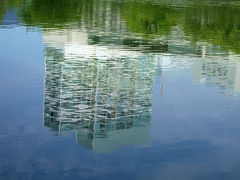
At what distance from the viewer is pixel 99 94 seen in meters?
13.8

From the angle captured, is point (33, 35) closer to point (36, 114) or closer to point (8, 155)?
point (36, 114)

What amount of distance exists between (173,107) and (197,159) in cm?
370

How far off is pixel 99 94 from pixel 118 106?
3.61 ft

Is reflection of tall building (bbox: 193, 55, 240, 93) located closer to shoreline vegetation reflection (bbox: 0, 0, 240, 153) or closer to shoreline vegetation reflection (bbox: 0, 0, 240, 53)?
shoreline vegetation reflection (bbox: 0, 0, 240, 153)

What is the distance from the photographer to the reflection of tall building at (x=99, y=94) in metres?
10.9

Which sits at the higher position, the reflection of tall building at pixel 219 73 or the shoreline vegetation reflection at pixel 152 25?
the shoreline vegetation reflection at pixel 152 25

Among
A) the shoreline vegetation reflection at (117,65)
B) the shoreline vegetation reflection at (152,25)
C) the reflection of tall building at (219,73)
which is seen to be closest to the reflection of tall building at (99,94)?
the shoreline vegetation reflection at (117,65)

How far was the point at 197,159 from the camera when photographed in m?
9.50

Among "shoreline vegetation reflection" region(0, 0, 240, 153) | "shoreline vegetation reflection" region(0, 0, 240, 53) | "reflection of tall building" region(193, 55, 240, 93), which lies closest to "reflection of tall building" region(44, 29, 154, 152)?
"shoreline vegetation reflection" region(0, 0, 240, 153)

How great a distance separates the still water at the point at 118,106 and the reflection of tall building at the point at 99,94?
2 centimetres

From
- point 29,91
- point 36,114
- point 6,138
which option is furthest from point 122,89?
point 6,138

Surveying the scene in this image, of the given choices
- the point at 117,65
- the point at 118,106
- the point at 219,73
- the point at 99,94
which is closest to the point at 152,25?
the point at 117,65

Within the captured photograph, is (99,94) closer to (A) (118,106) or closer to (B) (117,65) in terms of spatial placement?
(A) (118,106)

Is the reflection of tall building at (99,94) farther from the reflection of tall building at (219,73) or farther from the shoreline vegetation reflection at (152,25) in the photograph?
the shoreline vegetation reflection at (152,25)
